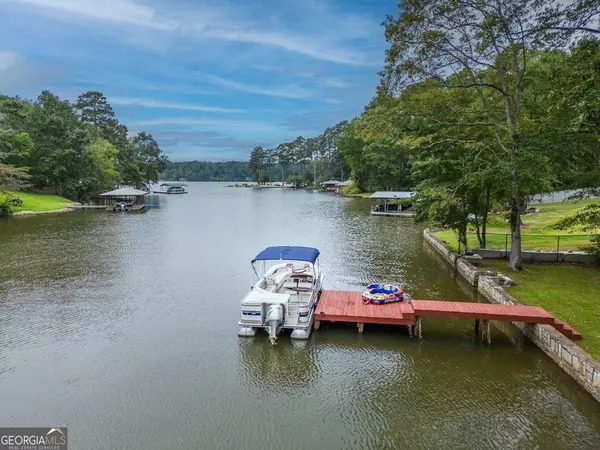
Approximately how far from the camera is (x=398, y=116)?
59.1ft

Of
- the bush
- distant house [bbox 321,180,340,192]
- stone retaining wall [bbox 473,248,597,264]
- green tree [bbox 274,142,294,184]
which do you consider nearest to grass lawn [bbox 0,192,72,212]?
the bush

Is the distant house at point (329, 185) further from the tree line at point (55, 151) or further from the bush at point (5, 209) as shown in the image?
the bush at point (5, 209)

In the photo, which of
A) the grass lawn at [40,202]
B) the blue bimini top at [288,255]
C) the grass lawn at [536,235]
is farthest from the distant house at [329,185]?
the blue bimini top at [288,255]

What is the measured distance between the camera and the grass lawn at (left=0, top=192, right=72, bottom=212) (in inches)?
1791

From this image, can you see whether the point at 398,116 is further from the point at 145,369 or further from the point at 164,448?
the point at 164,448

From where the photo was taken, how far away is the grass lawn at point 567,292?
1084cm

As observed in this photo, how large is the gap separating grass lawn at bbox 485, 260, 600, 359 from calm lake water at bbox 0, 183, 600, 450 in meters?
1.29

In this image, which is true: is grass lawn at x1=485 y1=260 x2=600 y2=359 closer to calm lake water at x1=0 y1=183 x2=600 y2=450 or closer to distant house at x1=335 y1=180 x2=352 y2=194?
calm lake water at x1=0 y1=183 x2=600 y2=450

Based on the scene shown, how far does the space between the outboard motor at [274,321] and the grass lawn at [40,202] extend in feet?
139

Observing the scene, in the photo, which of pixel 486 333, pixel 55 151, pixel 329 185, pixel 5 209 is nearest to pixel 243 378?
pixel 486 333

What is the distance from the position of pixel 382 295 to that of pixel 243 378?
217 inches

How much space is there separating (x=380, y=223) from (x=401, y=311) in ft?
87.1

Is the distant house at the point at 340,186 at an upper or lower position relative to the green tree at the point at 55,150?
lower

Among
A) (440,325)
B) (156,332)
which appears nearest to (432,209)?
(440,325)
